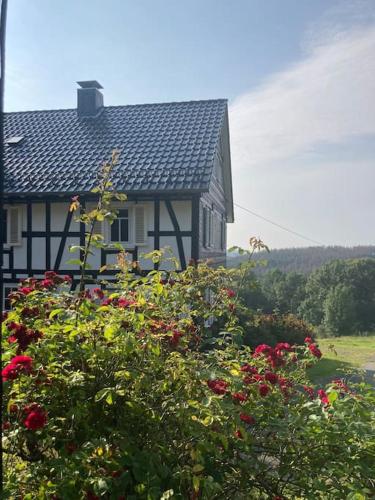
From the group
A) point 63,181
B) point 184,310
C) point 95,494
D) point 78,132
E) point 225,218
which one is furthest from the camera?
point 225,218

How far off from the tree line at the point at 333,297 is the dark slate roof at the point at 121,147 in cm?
2257

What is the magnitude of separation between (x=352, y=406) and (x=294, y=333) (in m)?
12.1

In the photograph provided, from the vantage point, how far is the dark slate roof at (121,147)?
1155cm

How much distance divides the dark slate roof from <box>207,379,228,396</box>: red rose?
869 centimetres

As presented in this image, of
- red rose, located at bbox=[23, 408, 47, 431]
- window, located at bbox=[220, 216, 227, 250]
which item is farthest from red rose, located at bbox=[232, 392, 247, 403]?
window, located at bbox=[220, 216, 227, 250]

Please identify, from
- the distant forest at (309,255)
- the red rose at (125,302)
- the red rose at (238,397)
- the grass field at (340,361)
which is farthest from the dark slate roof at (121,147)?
the distant forest at (309,255)

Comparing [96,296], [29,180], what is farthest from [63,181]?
[96,296]

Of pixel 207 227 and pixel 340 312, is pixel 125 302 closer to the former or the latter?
pixel 207 227

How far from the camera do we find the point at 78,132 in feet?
46.3

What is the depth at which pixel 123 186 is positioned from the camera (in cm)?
1143

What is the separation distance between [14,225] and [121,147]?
11.2 feet

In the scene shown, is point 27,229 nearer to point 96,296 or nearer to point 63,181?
point 63,181

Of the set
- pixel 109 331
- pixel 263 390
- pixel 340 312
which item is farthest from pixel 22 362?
pixel 340 312

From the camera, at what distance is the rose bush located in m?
2.18
